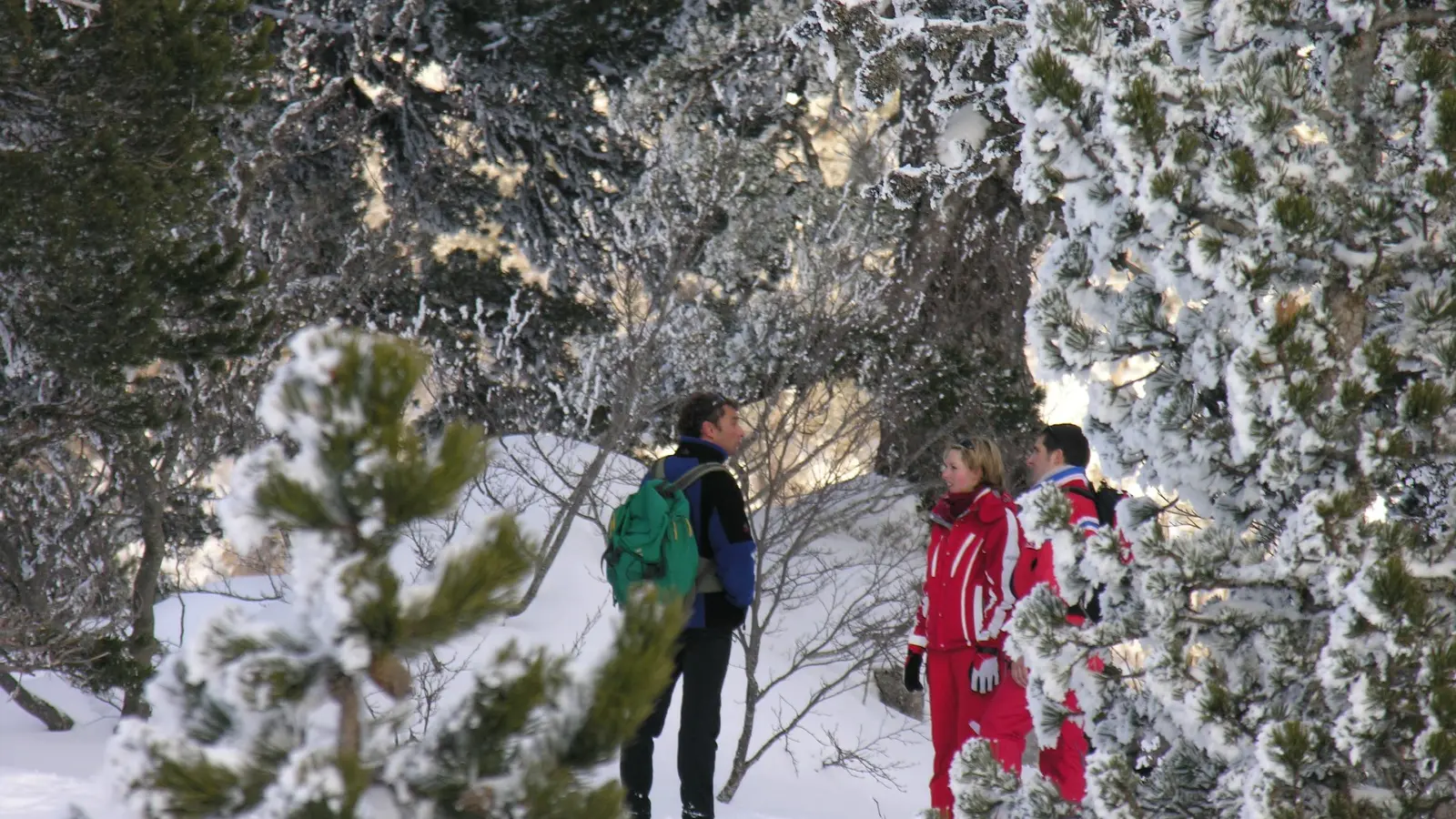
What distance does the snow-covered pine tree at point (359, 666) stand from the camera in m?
1.72

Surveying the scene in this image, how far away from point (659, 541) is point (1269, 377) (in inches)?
80.7

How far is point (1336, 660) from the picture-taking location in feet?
8.04

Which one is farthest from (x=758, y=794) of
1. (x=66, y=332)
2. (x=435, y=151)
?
(x=435, y=151)

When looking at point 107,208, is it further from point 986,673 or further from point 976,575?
point 986,673

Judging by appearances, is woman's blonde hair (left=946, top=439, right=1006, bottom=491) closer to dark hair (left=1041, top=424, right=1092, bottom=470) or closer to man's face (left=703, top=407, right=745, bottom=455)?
dark hair (left=1041, top=424, right=1092, bottom=470)

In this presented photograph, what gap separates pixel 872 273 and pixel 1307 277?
25.6 feet

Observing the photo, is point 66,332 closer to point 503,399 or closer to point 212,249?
point 212,249

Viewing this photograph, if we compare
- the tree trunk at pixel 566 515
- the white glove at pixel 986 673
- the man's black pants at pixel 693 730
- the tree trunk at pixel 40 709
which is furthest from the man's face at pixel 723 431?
the tree trunk at pixel 40 709

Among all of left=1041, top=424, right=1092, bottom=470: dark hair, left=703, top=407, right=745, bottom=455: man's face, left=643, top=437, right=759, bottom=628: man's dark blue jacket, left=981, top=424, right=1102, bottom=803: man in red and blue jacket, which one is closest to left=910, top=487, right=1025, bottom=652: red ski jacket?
left=981, top=424, right=1102, bottom=803: man in red and blue jacket

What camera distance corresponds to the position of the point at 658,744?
7.55 metres

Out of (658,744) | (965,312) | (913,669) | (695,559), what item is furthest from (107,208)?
(965,312)

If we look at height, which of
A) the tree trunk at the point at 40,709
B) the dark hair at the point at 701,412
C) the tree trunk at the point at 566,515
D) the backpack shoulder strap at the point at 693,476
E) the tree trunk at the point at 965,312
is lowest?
the backpack shoulder strap at the point at 693,476

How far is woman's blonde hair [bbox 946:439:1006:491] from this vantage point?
14.4ft

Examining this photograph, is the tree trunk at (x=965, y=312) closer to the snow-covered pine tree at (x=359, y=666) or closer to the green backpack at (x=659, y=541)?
the green backpack at (x=659, y=541)
